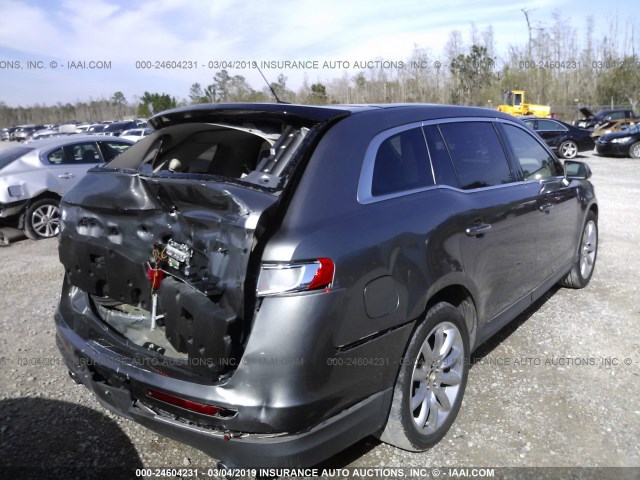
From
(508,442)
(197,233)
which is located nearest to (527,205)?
(508,442)

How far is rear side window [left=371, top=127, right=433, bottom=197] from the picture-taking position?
2.58 m

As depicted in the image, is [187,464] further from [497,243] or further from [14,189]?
[14,189]

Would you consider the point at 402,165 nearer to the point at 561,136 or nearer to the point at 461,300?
the point at 461,300

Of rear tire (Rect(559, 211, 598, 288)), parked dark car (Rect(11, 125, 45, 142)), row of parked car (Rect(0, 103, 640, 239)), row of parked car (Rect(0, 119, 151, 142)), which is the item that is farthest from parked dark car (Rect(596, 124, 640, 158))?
parked dark car (Rect(11, 125, 45, 142))

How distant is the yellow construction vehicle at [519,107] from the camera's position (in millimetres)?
31719

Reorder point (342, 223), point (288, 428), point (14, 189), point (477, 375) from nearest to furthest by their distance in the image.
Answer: point (288, 428)
point (342, 223)
point (477, 375)
point (14, 189)

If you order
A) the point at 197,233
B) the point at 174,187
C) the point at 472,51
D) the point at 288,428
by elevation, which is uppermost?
the point at 472,51

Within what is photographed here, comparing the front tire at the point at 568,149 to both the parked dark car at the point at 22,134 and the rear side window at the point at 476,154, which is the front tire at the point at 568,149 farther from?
the parked dark car at the point at 22,134

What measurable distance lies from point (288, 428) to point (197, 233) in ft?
3.08

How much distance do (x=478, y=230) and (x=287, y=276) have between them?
1.45 m

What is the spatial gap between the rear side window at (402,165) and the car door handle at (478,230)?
0.36 meters

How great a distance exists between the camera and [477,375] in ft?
11.9

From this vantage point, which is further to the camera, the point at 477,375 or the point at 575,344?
the point at 575,344

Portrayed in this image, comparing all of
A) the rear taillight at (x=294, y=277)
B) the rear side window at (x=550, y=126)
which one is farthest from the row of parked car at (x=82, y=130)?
the rear taillight at (x=294, y=277)
